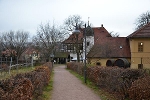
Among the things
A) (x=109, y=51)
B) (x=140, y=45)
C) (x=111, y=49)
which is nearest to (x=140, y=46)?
(x=140, y=45)

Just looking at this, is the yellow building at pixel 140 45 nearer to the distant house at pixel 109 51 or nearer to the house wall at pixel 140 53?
the house wall at pixel 140 53

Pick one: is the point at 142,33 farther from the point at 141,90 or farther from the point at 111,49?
the point at 141,90

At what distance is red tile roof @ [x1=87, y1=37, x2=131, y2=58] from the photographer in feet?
150

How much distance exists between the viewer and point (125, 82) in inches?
435

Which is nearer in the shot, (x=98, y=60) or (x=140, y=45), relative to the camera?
(x=140, y=45)

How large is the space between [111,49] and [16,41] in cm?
3848

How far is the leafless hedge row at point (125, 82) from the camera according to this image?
8922 mm

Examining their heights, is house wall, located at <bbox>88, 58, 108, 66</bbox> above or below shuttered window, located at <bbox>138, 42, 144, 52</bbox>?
below

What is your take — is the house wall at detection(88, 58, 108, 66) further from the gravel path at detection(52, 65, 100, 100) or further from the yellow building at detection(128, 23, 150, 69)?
the gravel path at detection(52, 65, 100, 100)

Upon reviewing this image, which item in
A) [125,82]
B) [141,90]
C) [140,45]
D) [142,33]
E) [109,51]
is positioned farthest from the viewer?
[109,51]

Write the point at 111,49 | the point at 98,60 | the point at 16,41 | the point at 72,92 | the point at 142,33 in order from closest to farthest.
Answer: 1. the point at 72,92
2. the point at 142,33
3. the point at 98,60
4. the point at 111,49
5. the point at 16,41

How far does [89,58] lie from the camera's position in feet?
155

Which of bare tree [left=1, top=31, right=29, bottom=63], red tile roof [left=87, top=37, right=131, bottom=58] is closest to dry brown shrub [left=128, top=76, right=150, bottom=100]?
red tile roof [left=87, top=37, right=131, bottom=58]

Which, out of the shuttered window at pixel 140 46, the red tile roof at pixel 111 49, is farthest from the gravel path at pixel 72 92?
the red tile roof at pixel 111 49
